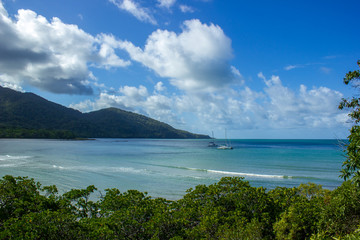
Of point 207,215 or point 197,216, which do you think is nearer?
point 207,215

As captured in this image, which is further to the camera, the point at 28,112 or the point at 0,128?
the point at 28,112

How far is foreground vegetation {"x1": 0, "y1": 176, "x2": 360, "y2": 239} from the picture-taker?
669 centimetres

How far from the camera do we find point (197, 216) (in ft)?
28.7

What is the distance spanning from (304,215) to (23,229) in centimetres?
805

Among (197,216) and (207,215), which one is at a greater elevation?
(207,215)

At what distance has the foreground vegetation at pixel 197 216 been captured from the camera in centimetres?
669

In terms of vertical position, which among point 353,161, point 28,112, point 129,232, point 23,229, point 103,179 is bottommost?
point 103,179

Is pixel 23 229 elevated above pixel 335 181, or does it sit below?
above

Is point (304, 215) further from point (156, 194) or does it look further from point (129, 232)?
point (156, 194)

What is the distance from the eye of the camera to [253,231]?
7.10 metres

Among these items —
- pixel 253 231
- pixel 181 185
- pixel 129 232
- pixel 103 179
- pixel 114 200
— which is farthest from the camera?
pixel 103 179

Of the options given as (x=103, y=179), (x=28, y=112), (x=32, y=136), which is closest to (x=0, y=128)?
(x=32, y=136)

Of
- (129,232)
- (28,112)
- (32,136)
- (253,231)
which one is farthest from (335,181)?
(28,112)

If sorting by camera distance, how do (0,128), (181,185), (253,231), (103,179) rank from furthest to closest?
(0,128) → (103,179) → (181,185) → (253,231)
